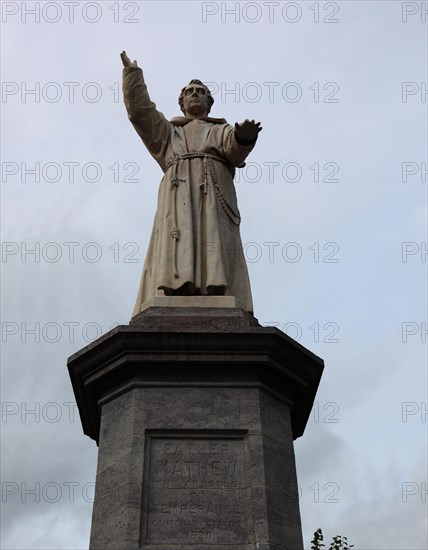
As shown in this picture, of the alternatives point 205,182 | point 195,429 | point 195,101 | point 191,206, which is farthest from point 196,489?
point 195,101

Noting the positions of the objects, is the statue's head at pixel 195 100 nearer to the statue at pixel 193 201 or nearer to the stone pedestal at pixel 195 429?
the statue at pixel 193 201

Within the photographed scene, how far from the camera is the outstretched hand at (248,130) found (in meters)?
11.7

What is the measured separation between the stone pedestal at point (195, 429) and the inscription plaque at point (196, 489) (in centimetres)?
1

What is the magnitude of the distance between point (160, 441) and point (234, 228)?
3.73 m

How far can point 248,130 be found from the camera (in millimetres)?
11820

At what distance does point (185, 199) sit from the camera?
1185cm

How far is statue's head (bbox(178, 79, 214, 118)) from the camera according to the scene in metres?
13.3

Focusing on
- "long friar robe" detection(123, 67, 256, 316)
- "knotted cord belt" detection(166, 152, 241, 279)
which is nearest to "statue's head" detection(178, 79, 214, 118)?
"long friar robe" detection(123, 67, 256, 316)

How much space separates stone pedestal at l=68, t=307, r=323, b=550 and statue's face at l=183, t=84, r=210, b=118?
4024 mm

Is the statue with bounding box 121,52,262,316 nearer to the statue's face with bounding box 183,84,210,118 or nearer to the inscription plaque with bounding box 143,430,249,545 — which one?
the statue's face with bounding box 183,84,210,118

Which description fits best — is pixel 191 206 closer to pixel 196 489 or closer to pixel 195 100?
pixel 195 100

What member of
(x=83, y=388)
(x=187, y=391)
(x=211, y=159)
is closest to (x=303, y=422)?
(x=187, y=391)

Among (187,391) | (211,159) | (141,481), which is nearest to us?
(141,481)

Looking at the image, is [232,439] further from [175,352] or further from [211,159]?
[211,159]
